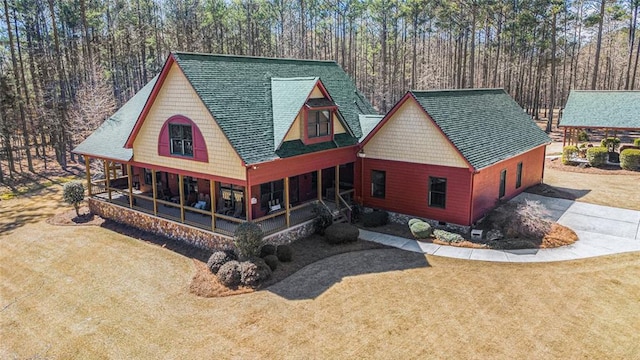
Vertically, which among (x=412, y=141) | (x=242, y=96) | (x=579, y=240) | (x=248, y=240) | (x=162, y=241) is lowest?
(x=162, y=241)

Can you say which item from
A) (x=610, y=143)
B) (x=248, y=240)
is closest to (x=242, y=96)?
(x=248, y=240)

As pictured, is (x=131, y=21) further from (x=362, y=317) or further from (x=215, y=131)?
(x=362, y=317)

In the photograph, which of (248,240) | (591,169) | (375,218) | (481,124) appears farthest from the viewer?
(591,169)

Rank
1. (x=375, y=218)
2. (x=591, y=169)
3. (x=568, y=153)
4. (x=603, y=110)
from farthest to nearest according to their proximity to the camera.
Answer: (x=603, y=110) → (x=568, y=153) → (x=591, y=169) → (x=375, y=218)

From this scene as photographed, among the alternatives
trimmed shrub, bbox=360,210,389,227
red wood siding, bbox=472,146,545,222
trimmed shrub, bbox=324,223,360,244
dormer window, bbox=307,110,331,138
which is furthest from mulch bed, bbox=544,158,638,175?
trimmed shrub, bbox=324,223,360,244

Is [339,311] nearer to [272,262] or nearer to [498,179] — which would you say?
[272,262]

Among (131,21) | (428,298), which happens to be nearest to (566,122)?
(428,298)

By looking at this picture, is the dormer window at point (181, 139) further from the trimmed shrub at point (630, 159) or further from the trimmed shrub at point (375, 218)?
the trimmed shrub at point (630, 159)
